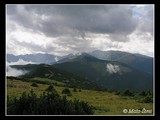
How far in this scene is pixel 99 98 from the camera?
58.5ft

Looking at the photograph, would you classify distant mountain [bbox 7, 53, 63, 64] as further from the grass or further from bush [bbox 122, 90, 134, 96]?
bush [bbox 122, 90, 134, 96]

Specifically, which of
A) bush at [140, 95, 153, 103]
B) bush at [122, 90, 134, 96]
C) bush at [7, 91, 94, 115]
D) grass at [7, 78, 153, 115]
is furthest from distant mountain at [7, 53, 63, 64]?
bush at [140, 95, 153, 103]

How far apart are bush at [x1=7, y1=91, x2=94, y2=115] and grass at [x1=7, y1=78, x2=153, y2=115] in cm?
37

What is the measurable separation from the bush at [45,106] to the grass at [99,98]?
1.21 ft

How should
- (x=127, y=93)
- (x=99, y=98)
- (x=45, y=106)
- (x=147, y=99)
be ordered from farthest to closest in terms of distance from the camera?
(x=127, y=93) → (x=99, y=98) → (x=147, y=99) → (x=45, y=106)

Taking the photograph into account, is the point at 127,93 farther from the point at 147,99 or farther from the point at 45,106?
the point at 45,106

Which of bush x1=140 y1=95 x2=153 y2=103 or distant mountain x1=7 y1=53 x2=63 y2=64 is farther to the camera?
distant mountain x1=7 y1=53 x2=63 y2=64

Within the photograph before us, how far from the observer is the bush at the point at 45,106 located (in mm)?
16109

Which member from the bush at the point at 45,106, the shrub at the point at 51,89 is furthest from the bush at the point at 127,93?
the shrub at the point at 51,89

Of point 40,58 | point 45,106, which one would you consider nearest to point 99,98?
point 45,106

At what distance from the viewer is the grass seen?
16484 mm

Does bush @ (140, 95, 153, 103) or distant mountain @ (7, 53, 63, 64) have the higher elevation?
distant mountain @ (7, 53, 63, 64)

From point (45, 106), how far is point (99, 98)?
3.11m

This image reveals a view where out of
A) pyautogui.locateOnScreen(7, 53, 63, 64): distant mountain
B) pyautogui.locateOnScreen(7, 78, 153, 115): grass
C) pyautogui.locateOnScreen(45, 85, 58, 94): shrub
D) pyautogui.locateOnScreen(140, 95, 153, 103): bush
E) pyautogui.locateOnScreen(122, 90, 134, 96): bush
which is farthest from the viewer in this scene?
pyautogui.locateOnScreen(122, 90, 134, 96): bush
